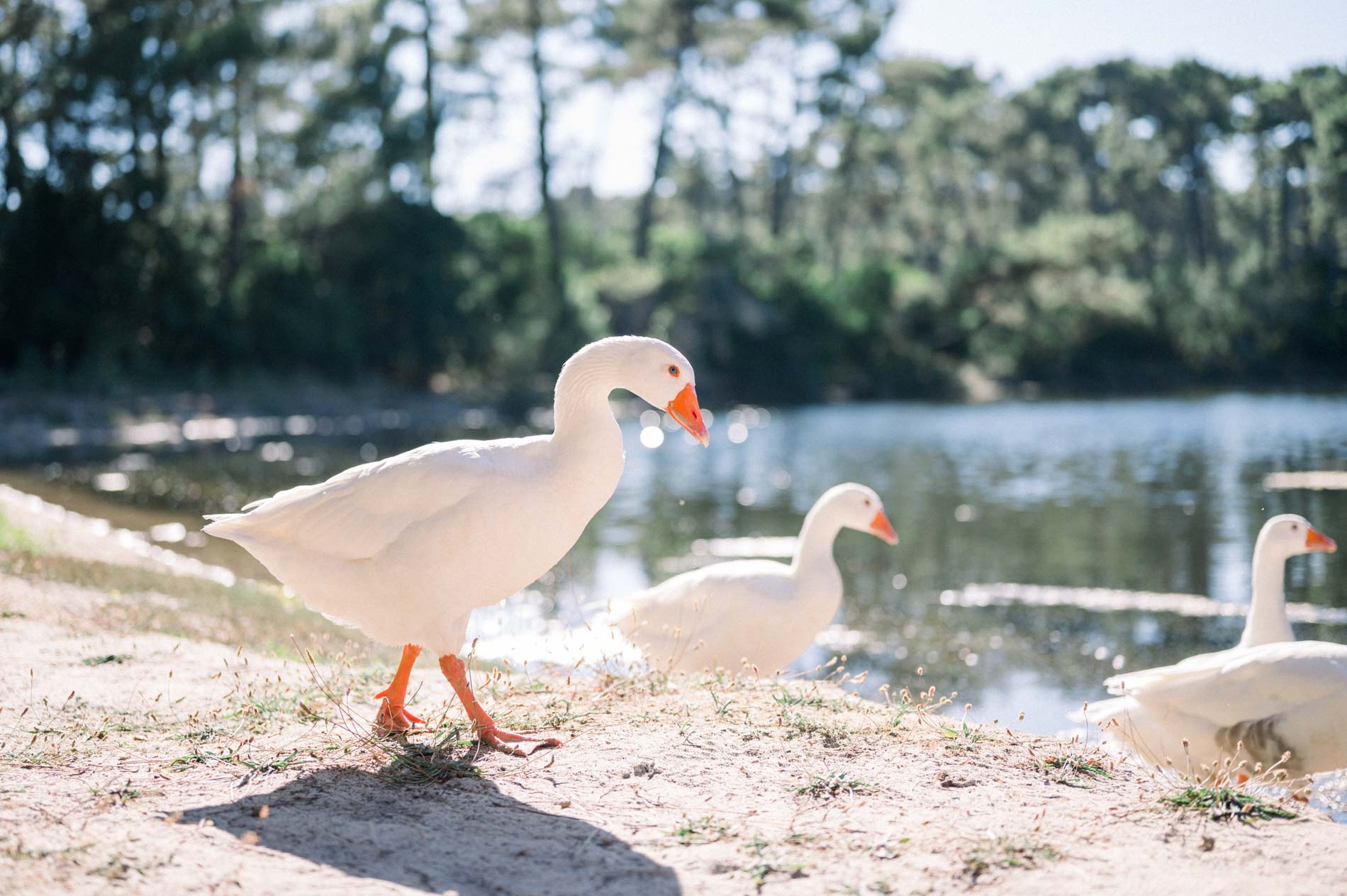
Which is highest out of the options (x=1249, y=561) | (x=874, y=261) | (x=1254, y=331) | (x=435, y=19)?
(x=435, y=19)

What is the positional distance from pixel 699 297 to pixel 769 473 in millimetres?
27738

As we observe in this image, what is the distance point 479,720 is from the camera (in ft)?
15.8

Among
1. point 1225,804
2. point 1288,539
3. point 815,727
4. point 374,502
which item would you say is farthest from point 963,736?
point 1288,539

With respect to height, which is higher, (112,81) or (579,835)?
(112,81)

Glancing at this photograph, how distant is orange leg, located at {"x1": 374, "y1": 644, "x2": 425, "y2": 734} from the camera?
5004 mm

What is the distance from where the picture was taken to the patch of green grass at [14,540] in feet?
35.9

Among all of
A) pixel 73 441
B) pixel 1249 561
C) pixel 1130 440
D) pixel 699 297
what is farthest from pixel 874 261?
pixel 1249 561

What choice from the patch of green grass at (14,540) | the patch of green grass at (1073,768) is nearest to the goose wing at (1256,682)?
the patch of green grass at (1073,768)

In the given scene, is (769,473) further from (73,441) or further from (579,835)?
(579,835)

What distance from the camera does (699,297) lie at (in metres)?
54.1

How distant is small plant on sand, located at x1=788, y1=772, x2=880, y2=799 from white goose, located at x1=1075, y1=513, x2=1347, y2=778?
1861 millimetres

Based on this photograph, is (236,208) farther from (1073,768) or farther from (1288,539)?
(1073,768)

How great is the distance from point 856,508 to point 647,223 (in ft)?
159

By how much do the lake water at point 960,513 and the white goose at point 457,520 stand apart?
4238mm
